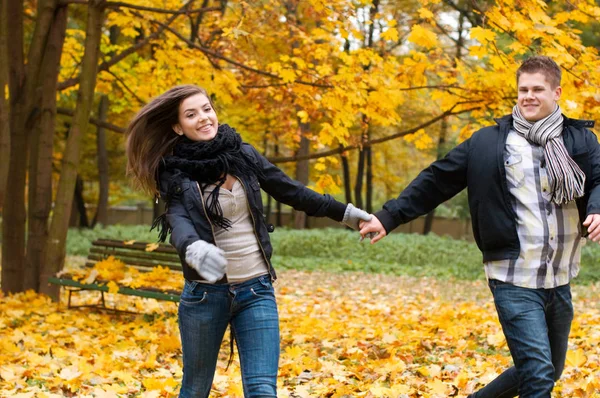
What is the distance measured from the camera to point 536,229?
3494mm

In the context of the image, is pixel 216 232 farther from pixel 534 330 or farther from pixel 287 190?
pixel 534 330

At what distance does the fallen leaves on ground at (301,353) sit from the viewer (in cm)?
486

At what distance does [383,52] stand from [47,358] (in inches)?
255

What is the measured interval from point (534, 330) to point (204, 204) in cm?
157

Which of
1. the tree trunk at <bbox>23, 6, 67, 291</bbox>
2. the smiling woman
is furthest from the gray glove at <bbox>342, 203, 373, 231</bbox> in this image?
the tree trunk at <bbox>23, 6, 67, 291</bbox>

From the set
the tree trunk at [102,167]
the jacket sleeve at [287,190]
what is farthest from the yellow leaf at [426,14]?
the tree trunk at [102,167]

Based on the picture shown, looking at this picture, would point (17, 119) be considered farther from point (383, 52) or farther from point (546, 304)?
point (546, 304)

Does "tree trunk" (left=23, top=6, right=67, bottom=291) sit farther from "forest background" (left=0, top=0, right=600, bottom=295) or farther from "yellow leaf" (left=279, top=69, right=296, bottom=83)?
"yellow leaf" (left=279, top=69, right=296, bottom=83)

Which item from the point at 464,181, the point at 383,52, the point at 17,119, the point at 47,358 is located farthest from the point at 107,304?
the point at 464,181

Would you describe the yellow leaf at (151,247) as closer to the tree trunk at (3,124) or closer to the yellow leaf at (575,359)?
the tree trunk at (3,124)

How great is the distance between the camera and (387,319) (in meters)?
9.23

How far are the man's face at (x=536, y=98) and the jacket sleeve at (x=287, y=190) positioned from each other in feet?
3.43

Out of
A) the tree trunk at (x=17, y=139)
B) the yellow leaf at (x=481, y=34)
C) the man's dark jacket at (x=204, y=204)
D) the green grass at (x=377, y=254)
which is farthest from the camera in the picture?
the green grass at (x=377, y=254)

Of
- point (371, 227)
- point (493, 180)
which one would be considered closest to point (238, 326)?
point (371, 227)
